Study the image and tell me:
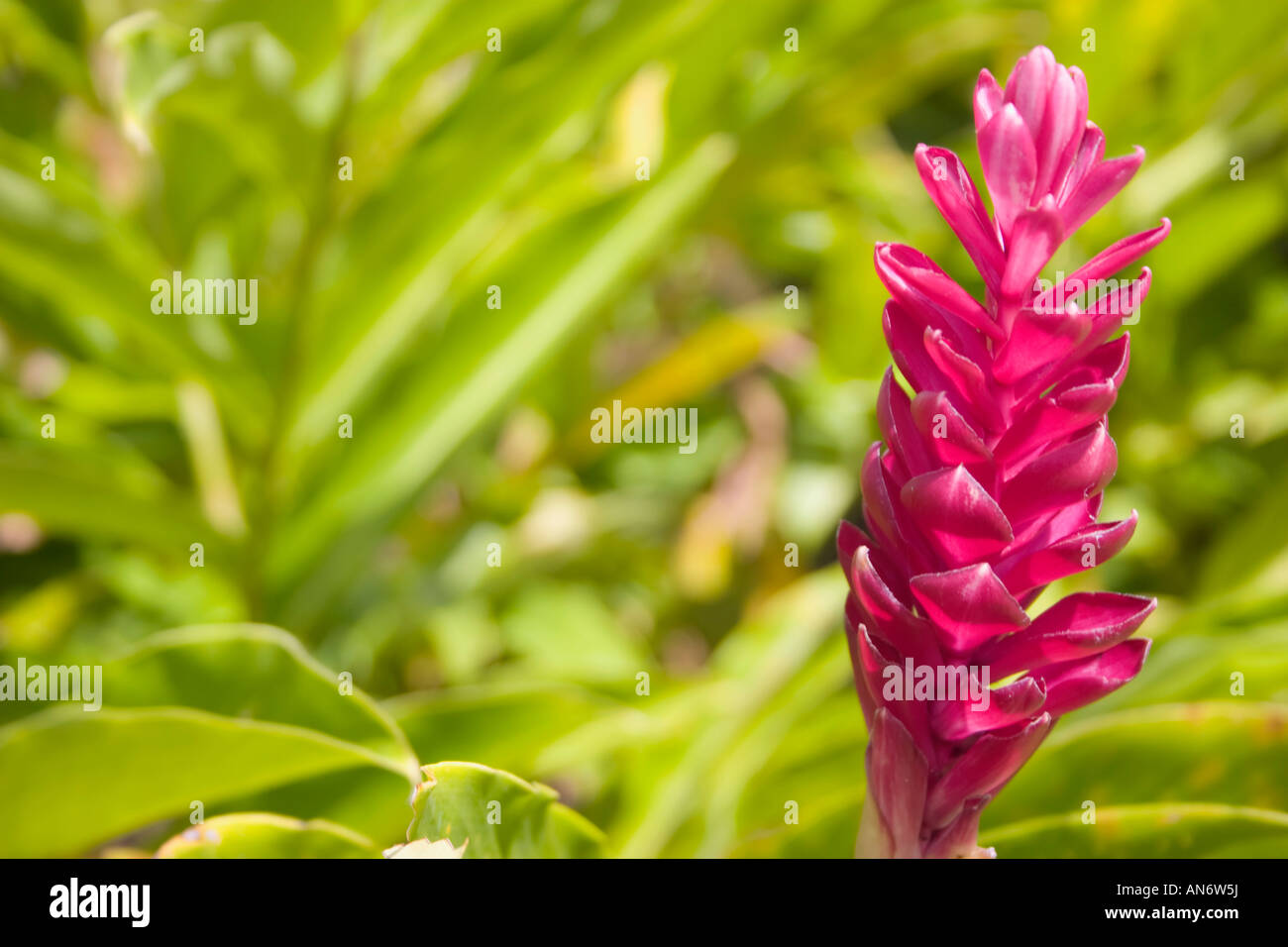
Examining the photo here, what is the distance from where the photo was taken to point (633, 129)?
1.17 metres

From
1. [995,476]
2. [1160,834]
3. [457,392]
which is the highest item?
[457,392]

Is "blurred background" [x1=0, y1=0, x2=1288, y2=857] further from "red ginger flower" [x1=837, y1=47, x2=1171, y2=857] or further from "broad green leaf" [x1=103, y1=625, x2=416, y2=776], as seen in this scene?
"red ginger flower" [x1=837, y1=47, x2=1171, y2=857]

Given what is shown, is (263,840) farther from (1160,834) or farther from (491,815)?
(1160,834)

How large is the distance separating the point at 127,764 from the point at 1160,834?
0.44 metres

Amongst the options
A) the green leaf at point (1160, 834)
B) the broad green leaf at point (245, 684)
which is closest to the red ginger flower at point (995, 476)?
the green leaf at point (1160, 834)

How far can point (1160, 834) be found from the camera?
398 mm

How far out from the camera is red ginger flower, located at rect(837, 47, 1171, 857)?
0.26 metres

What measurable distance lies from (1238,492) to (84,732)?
1288 mm

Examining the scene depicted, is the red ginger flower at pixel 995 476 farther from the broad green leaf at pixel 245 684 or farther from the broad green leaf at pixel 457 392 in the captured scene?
the broad green leaf at pixel 457 392

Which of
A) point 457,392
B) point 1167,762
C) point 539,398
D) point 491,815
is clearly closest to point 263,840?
point 491,815
